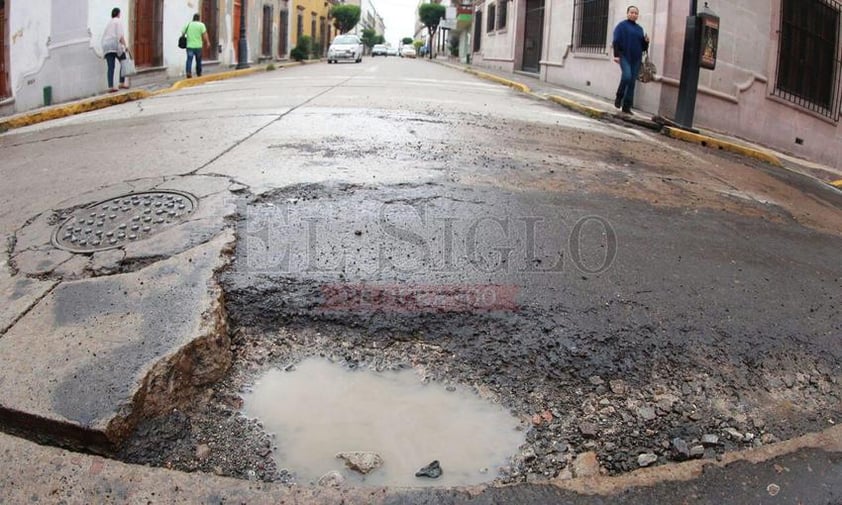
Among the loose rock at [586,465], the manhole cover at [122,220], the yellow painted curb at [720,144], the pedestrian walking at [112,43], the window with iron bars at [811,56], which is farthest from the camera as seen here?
the pedestrian walking at [112,43]

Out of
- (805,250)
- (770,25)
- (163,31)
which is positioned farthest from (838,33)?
(163,31)

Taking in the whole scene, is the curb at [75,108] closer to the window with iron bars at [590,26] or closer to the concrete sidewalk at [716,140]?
the concrete sidewalk at [716,140]

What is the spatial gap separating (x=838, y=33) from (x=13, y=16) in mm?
14198

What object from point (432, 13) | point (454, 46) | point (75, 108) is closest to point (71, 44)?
point (75, 108)

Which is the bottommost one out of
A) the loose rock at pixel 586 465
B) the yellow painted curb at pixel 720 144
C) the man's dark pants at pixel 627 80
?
the loose rock at pixel 586 465

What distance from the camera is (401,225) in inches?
166

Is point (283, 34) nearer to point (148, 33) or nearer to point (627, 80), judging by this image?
point (148, 33)

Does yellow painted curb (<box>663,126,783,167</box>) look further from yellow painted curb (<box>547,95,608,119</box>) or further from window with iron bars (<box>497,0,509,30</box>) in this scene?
window with iron bars (<box>497,0,509,30</box>)

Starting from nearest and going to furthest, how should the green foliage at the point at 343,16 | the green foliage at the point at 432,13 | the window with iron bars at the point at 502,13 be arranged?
the window with iron bars at the point at 502,13
the green foliage at the point at 343,16
the green foliage at the point at 432,13

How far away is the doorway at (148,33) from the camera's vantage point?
1681cm

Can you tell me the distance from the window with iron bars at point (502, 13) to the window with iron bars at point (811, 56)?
17771 mm

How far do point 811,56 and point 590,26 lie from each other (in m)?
5.31

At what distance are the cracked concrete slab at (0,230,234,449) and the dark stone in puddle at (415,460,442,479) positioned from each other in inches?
37.5

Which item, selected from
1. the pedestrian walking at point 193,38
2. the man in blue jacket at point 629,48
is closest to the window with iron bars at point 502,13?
the pedestrian walking at point 193,38
